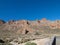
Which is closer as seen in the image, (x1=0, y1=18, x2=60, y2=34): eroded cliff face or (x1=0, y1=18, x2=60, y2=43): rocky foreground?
(x1=0, y1=18, x2=60, y2=43): rocky foreground

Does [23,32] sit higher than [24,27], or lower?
lower

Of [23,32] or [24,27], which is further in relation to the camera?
[24,27]

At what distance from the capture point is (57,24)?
121 metres

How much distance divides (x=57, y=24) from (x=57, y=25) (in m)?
1.01

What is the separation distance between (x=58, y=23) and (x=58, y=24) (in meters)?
3.32

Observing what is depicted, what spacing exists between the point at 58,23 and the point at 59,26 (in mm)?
6674

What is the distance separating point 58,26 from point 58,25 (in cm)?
156

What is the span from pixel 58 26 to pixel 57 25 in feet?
9.13

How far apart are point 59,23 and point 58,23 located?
0.80 metres

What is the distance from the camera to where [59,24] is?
120000 millimetres

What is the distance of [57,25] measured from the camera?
119938mm

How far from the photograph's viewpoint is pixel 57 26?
11819 centimetres

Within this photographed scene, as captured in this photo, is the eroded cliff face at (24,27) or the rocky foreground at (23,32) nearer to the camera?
the rocky foreground at (23,32)

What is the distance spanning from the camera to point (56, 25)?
121 meters
